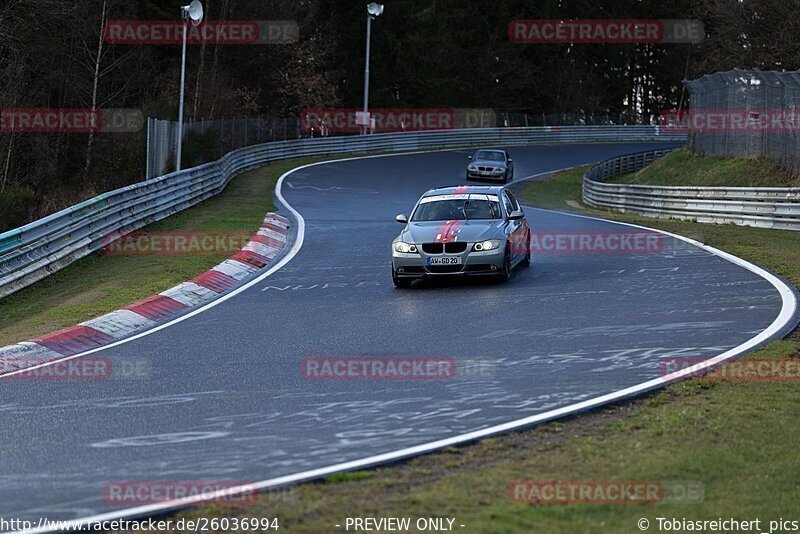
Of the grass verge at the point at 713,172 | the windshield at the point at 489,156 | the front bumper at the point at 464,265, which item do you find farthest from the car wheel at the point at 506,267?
the windshield at the point at 489,156

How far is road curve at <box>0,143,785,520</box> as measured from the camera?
7.93m

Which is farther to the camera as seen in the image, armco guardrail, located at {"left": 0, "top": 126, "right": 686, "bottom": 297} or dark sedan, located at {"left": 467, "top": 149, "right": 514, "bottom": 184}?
dark sedan, located at {"left": 467, "top": 149, "right": 514, "bottom": 184}

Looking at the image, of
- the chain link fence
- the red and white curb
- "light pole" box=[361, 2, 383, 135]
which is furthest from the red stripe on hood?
"light pole" box=[361, 2, 383, 135]

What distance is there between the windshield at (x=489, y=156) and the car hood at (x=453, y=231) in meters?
29.7

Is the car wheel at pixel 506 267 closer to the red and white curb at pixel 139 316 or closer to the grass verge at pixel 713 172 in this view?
the red and white curb at pixel 139 316

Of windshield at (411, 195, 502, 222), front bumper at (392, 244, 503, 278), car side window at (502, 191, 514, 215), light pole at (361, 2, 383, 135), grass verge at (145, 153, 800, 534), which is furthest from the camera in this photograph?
light pole at (361, 2, 383, 135)

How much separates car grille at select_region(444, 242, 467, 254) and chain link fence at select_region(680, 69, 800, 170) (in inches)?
622

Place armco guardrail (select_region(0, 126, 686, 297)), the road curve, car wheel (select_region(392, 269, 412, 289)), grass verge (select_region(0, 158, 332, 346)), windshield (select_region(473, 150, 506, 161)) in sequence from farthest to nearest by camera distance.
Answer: windshield (select_region(473, 150, 506, 161)) < armco guardrail (select_region(0, 126, 686, 297)) < car wheel (select_region(392, 269, 412, 289)) < grass verge (select_region(0, 158, 332, 346)) < the road curve

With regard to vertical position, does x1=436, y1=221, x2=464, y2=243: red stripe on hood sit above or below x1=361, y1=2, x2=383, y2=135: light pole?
below

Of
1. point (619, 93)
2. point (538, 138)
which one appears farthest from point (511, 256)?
point (619, 93)

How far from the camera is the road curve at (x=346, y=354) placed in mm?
7934

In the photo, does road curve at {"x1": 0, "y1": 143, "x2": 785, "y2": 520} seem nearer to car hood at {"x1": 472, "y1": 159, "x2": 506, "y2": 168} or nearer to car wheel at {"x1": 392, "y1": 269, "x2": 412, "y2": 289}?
car wheel at {"x1": 392, "y1": 269, "x2": 412, "y2": 289}

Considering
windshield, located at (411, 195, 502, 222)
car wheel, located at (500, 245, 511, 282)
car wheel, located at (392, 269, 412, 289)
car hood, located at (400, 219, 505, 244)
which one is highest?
windshield, located at (411, 195, 502, 222)

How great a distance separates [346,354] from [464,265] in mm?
5549
